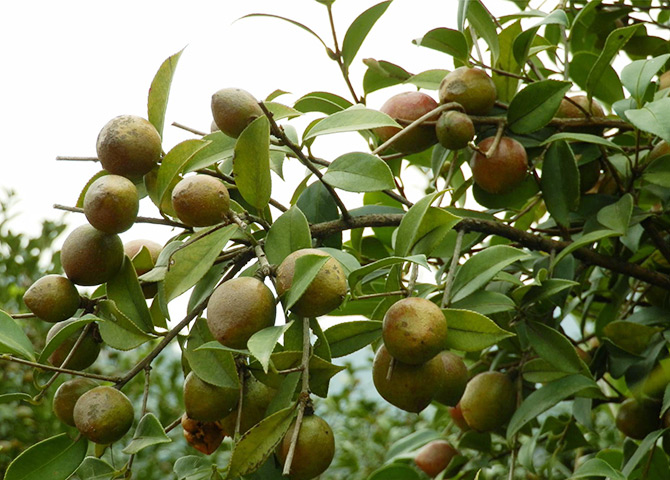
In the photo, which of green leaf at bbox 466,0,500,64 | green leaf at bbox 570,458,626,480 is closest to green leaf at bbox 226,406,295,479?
green leaf at bbox 570,458,626,480

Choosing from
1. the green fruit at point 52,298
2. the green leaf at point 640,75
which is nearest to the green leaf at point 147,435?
the green fruit at point 52,298

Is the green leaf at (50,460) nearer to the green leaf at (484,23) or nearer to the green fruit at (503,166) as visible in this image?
the green fruit at (503,166)

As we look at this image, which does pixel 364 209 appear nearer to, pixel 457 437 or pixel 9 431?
pixel 457 437

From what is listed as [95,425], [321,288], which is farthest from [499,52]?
[95,425]

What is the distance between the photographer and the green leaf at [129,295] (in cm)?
65

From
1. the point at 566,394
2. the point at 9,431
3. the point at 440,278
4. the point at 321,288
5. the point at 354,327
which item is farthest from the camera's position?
the point at 9,431

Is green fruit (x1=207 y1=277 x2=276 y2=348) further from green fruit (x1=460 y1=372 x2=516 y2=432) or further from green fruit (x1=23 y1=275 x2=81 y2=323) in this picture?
green fruit (x1=460 y1=372 x2=516 y2=432)

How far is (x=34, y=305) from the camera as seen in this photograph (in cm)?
64

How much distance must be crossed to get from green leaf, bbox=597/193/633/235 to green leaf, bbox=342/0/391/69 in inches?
13.3

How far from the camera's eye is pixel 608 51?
2.90ft

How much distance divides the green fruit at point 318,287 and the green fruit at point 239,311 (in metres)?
0.02

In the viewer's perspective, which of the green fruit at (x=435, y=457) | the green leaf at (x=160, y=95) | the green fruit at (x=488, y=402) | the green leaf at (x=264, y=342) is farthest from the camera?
the green fruit at (x=435, y=457)

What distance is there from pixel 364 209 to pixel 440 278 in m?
0.15

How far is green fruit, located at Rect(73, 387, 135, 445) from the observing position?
0.60 m
